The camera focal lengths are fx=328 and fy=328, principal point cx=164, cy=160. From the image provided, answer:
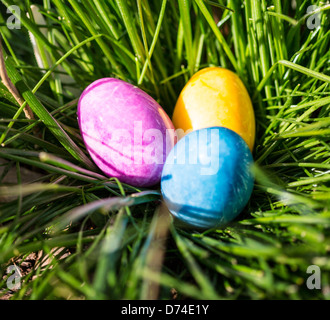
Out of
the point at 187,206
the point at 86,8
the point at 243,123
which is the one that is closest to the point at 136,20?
the point at 86,8

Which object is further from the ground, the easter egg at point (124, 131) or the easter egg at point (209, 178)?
the easter egg at point (124, 131)

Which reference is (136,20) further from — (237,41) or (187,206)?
(187,206)

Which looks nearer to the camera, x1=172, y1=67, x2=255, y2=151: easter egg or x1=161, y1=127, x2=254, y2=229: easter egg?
x1=161, y1=127, x2=254, y2=229: easter egg

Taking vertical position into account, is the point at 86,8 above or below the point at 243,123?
above

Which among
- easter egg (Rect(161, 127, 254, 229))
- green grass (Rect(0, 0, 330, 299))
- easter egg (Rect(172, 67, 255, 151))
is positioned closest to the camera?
green grass (Rect(0, 0, 330, 299))
